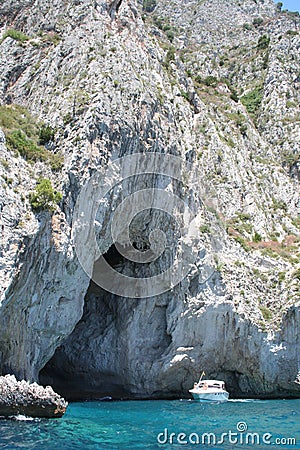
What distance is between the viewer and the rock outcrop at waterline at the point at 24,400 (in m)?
19.7

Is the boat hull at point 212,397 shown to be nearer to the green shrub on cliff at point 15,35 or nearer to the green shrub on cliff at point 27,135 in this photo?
the green shrub on cliff at point 27,135

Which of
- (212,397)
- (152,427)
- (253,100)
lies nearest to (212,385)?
(212,397)

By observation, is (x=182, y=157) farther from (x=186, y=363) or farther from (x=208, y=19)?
(x=208, y=19)

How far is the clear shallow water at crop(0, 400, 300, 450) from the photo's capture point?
16969 mm

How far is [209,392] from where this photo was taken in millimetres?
28719

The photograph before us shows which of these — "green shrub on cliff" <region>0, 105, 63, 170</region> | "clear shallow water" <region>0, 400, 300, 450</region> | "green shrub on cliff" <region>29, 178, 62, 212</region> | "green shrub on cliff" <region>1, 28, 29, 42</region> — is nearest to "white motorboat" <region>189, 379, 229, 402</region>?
"clear shallow water" <region>0, 400, 300, 450</region>

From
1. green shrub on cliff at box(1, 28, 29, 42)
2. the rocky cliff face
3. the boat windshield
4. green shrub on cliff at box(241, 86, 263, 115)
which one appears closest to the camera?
the rocky cliff face

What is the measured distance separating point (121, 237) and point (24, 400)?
46.7 feet

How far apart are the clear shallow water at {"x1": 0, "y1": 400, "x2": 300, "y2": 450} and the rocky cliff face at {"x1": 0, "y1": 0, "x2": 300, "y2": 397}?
4.20m

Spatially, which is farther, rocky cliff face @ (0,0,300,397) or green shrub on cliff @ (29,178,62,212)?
rocky cliff face @ (0,0,300,397)

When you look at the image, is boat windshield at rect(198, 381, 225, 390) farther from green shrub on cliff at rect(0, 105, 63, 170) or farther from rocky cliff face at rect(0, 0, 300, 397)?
green shrub on cliff at rect(0, 105, 63, 170)

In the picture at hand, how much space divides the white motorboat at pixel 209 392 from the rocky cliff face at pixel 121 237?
180 cm

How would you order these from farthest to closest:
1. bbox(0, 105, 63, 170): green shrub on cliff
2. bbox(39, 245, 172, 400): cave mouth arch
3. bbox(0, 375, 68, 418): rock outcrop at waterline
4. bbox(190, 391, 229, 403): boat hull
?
bbox(39, 245, 172, 400): cave mouth arch → bbox(190, 391, 229, 403): boat hull → bbox(0, 105, 63, 170): green shrub on cliff → bbox(0, 375, 68, 418): rock outcrop at waterline

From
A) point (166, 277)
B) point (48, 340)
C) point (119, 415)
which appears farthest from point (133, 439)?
point (166, 277)
